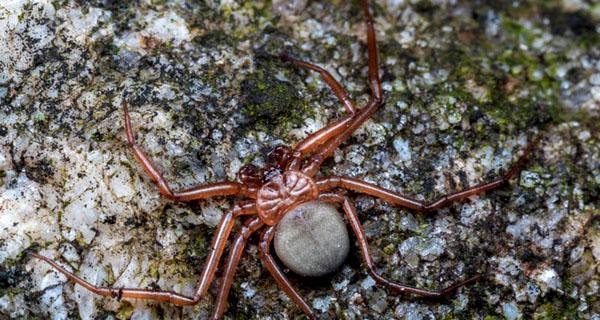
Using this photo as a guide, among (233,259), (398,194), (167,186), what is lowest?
(233,259)

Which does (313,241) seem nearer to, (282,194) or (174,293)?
(282,194)

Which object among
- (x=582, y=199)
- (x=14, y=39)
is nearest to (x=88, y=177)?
(x=14, y=39)

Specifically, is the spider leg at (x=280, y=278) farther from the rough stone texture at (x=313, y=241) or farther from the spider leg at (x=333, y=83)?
the spider leg at (x=333, y=83)

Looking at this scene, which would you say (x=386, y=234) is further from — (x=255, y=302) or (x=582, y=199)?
(x=582, y=199)

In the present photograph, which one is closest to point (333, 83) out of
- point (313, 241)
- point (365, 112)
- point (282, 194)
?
point (365, 112)

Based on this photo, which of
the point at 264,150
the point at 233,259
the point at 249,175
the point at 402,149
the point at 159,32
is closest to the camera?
the point at 233,259

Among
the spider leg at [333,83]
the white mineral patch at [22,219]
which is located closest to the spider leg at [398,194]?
the spider leg at [333,83]
